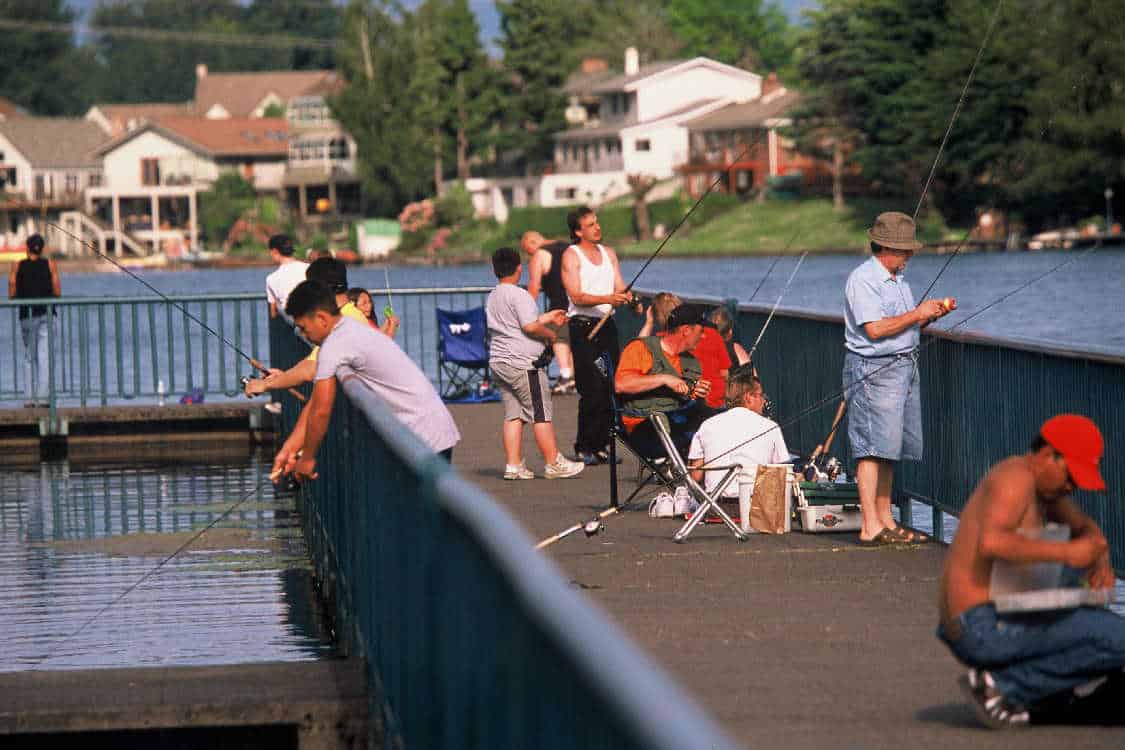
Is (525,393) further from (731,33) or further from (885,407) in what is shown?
(731,33)

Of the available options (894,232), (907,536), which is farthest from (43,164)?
(894,232)

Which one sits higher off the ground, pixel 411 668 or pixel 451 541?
pixel 451 541

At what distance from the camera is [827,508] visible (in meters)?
11.3

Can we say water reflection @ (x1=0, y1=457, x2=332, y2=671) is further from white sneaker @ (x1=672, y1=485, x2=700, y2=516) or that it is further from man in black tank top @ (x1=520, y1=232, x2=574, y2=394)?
man in black tank top @ (x1=520, y1=232, x2=574, y2=394)

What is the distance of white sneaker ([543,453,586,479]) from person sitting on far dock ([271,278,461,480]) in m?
5.18

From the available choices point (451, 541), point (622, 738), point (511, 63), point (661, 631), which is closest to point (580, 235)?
point (661, 631)

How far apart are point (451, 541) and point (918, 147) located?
57976 mm

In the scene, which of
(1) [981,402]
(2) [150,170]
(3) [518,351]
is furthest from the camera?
(2) [150,170]

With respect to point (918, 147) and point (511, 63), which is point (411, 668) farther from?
point (511, 63)

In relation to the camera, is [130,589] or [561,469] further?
[561,469]

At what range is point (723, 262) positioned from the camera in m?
88.4

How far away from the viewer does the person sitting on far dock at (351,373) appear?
27.6 feet

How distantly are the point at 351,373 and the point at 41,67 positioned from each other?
579 feet

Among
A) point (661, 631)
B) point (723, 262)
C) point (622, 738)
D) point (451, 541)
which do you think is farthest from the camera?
point (723, 262)
